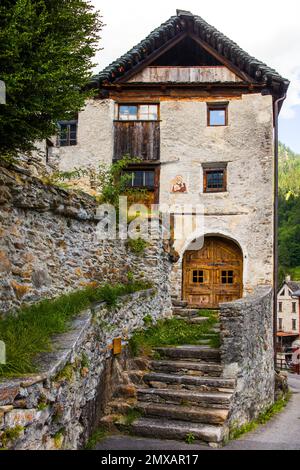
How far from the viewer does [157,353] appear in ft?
30.2

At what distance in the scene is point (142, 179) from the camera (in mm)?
16438

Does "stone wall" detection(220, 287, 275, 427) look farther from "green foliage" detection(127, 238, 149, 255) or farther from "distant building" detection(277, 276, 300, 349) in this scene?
"distant building" detection(277, 276, 300, 349)

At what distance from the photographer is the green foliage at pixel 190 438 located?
6.77 meters

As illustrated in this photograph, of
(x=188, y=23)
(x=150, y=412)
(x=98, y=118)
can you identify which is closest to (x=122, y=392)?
(x=150, y=412)

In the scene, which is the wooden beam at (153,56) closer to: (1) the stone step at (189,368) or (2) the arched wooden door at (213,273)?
(2) the arched wooden door at (213,273)

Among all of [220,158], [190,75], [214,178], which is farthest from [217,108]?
[214,178]

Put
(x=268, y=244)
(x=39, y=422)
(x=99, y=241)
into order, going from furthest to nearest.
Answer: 1. (x=268, y=244)
2. (x=99, y=241)
3. (x=39, y=422)

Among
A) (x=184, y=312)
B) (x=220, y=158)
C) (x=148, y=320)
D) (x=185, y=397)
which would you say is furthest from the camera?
(x=220, y=158)

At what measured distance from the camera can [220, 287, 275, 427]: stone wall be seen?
344 inches

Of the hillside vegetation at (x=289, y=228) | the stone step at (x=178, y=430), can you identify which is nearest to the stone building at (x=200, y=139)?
the stone step at (x=178, y=430)

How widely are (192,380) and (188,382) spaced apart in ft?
0.26

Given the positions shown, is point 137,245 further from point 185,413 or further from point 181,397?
point 185,413
